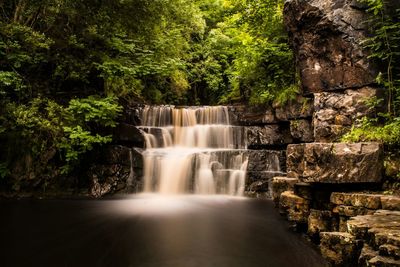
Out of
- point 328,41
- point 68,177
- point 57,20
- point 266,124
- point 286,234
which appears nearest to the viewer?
point 286,234

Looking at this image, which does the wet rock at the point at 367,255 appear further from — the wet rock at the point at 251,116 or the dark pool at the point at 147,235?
the wet rock at the point at 251,116

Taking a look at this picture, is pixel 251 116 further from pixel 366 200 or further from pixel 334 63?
pixel 366 200

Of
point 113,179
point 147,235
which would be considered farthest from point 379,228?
point 113,179

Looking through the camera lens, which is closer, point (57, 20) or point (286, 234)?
point (286, 234)

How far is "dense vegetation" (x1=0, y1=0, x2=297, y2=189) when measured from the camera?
889cm

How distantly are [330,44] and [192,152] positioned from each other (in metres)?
6.07

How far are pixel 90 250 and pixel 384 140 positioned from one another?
5028mm

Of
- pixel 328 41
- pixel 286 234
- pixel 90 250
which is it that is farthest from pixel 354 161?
pixel 90 250

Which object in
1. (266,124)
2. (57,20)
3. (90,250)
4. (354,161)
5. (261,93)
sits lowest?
(90,250)

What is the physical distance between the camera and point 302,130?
32.2 ft

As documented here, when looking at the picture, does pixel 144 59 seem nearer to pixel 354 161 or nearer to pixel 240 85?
pixel 240 85

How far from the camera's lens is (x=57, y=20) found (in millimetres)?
10422

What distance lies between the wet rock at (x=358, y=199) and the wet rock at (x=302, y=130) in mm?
5164

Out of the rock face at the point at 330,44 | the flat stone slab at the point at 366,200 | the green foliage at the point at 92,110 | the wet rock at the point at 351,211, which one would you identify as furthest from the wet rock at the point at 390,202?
the green foliage at the point at 92,110
